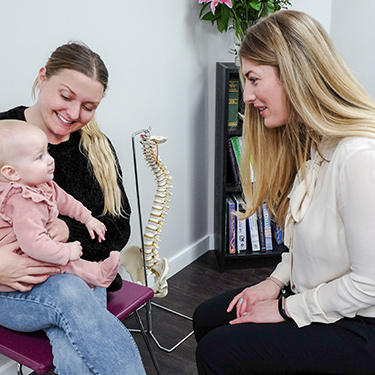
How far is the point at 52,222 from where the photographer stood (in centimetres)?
146

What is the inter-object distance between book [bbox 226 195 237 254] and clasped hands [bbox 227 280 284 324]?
1.24 meters

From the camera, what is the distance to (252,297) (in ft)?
4.97

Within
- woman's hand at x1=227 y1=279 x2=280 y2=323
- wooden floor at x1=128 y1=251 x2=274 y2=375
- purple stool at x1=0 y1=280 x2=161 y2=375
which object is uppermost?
woman's hand at x1=227 y1=279 x2=280 y2=323

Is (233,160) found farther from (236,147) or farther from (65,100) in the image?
(65,100)

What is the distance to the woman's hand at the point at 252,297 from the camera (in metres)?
1.49

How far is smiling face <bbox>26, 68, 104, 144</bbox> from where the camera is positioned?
4.82ft

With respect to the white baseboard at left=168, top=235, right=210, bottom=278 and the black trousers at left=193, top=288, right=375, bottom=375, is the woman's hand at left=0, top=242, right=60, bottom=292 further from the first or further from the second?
the white baseboard at left=168, top=235, right=210, bottom=278

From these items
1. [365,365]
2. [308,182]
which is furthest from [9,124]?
[365,365]

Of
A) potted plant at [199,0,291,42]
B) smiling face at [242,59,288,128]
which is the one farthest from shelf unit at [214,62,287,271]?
smiling face at [242,59,288,128]

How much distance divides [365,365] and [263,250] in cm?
168

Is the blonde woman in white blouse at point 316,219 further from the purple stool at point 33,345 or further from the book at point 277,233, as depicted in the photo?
the book at point 277,233

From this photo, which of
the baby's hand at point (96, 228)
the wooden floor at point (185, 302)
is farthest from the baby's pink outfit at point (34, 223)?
the wooden floor at point (185, 302)

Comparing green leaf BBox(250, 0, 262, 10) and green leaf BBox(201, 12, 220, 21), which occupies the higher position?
green leaf BBox(250, 0, 262, 10)

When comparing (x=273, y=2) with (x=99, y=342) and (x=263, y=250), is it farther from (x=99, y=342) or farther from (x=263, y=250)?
(x=99, y=342)
